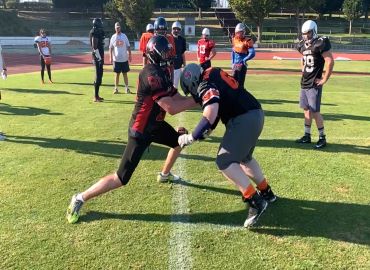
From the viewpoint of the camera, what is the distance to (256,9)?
42688mm

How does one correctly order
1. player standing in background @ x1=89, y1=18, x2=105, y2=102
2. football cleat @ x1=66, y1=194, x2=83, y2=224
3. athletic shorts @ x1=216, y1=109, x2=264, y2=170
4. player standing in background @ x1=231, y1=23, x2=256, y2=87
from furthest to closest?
player standing in background @ x1=89, y1=18, x2=105, y2=102
player standing in background @ x1=231, y1=23, x2=256, y2=87
football cleat @ x1=66, y1=194, x2=83, y2=224
athletic shorts @ x1=216, y1=109, x2=264, y2=170

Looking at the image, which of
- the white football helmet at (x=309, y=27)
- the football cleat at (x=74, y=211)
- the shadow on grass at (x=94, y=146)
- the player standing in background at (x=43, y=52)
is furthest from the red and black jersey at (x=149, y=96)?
the player standing in background at (x=43, y=52)

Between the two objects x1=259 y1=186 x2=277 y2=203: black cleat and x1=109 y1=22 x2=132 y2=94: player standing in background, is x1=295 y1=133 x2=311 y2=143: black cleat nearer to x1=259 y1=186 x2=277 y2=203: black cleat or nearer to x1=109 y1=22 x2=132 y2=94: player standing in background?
x1=259 y1=186 x2=277 y2=203: black cleat

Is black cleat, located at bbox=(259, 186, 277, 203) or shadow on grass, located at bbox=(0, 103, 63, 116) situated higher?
shadow on grass, located at bbox=(0, 103, 63, 116)

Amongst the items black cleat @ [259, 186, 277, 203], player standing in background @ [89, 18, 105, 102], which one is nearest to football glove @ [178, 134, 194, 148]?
black cleat @ [259, 186, 277, 203]

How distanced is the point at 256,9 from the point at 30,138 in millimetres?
38735

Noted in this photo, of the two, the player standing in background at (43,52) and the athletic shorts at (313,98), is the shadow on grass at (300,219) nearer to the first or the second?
the athletic shorts at (313,98)

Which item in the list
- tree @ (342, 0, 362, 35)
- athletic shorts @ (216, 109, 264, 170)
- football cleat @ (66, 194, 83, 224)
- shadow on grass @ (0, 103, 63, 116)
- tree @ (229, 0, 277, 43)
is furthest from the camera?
tree @ (342, 0, 362, 35)

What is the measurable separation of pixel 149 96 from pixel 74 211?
1.56 meters

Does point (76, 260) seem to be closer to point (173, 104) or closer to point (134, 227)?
point (134, 227)

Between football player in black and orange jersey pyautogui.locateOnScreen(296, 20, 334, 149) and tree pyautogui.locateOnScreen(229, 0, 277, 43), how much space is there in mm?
37146

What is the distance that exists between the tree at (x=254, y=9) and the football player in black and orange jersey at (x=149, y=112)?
40.6 meters

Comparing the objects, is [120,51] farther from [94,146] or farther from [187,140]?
[187,140]

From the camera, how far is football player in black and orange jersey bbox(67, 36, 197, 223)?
13.9 ft
